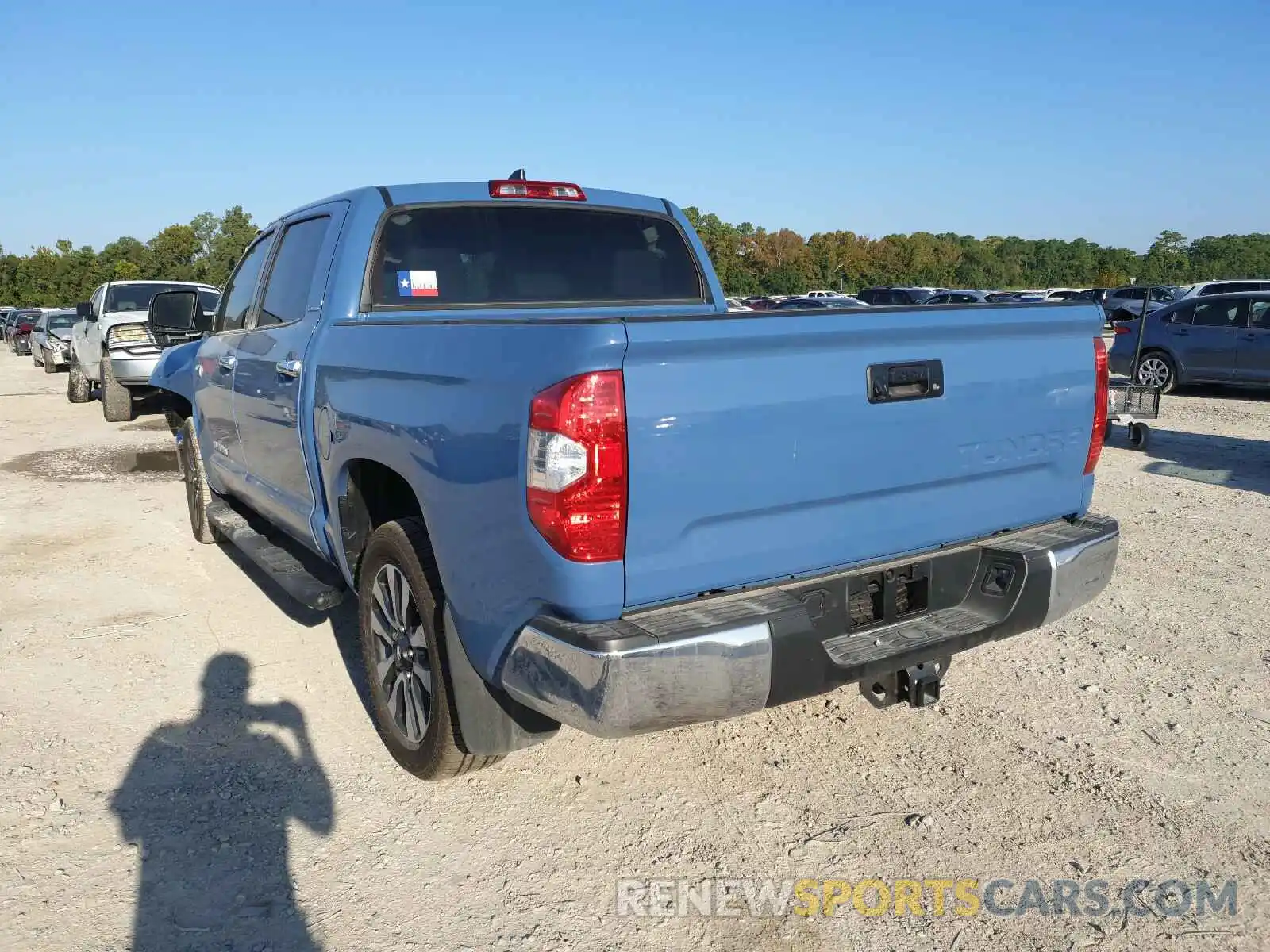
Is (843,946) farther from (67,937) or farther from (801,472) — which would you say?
(67,937)

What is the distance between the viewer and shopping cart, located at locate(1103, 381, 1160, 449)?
9.98 metres

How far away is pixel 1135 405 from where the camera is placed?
33.0ft

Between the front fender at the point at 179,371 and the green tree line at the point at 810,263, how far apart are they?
63405 mm

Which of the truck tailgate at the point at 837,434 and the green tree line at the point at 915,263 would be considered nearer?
the truck tailgate at the point at 837,434

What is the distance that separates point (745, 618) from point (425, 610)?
1.12 meters

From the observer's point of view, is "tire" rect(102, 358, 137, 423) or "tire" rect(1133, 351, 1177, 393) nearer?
"tire" rect(102, 358, 137, 423)

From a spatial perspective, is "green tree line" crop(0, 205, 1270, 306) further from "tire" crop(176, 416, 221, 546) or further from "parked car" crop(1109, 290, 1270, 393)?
"tire" crop(176, 416, 221, 546)

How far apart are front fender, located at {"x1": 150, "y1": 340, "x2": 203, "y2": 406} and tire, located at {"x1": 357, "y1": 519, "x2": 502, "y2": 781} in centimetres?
337

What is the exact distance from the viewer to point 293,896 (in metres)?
2.84

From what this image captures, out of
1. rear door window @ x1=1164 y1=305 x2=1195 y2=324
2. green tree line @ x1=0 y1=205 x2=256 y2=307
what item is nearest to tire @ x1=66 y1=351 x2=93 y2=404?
rear door window @ x1=1164 y1=305 x2=1195 y2=324

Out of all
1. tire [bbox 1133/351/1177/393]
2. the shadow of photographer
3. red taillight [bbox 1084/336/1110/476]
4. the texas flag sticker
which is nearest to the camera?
the shadow of photographer

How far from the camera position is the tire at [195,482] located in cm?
650

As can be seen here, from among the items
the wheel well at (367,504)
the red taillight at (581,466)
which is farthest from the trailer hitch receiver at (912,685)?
the wheel well at (367,504)

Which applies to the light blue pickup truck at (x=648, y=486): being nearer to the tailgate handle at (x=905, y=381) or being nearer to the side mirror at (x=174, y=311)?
the tailgate handle at (x=905, y=381)
